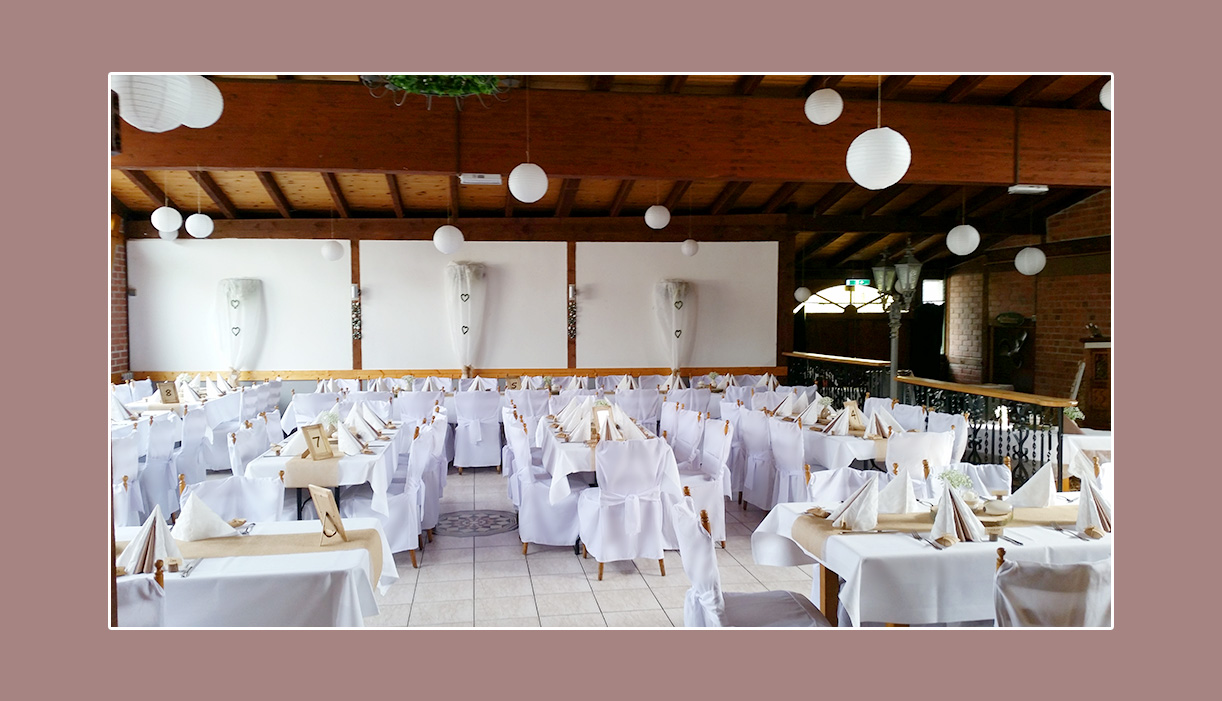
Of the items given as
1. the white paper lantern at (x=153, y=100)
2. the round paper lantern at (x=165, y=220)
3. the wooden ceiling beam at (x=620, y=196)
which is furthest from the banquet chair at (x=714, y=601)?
the wooden ceiling beam at (x=620, y=196)

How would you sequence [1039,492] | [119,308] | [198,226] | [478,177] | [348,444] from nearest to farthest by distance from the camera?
1. [1039,492]
2. [348,444]
3. [478,177]
4. [198,226]
5. [119,308]

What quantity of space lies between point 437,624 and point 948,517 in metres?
2.42

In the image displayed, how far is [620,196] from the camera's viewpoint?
9945mm

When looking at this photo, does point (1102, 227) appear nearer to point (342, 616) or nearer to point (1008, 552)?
point (1008, 552)

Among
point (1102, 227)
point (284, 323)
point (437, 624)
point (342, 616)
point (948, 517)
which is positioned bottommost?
point (437, 624)

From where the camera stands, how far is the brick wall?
10039 mm

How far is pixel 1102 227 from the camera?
426 inches

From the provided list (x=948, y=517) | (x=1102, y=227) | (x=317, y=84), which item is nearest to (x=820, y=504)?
(x=948, y=517)

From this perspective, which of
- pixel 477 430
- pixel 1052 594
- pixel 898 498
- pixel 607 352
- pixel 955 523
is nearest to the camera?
pixel 1052 594

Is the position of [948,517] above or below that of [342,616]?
above

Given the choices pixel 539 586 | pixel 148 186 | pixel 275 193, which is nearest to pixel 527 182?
pixel 539 586

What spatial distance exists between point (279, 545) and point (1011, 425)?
538 centimetres

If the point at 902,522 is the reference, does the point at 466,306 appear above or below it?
above

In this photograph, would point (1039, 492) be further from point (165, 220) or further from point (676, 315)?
point (676, 315)
